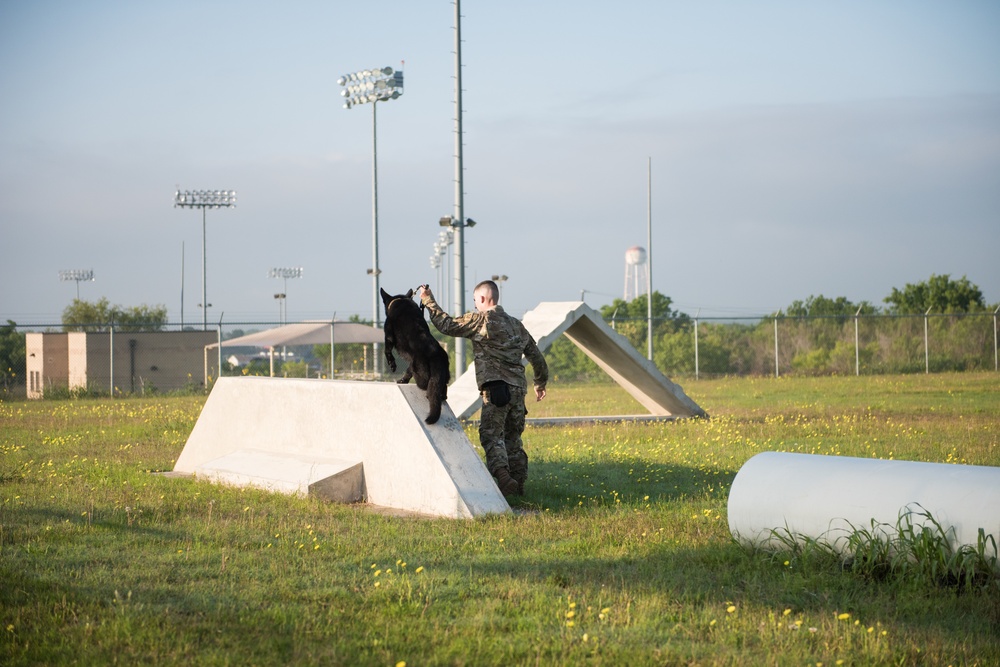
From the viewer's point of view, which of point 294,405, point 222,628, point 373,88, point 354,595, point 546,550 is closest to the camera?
point 222,628

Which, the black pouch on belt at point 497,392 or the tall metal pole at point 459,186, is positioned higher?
the tall metal pole at point 459,186

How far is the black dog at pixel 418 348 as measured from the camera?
29.6ft

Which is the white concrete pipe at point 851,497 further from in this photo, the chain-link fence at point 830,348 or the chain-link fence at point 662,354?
the chain-link fence at point 830,348

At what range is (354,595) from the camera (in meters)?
6.02

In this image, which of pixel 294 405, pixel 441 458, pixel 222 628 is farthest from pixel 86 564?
pixel 294 405

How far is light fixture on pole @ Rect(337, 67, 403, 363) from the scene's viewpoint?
1447 inches

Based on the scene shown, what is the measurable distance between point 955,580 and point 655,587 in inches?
71.6

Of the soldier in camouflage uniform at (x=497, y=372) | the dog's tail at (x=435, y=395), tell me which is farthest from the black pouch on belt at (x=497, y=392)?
the dog's tail at (x=435, y=395)

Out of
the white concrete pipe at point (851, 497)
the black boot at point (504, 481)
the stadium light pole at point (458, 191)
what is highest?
the stadium light pole at point (458, 191)

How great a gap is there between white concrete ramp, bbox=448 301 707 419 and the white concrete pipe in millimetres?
7681

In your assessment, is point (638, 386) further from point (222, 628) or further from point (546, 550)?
point (222, 628)

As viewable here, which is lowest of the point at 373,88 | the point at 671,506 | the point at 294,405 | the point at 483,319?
the point at 671,506

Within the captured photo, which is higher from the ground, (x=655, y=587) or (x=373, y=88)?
(x=373, y=88)

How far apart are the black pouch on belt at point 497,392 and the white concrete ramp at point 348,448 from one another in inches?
16.5
